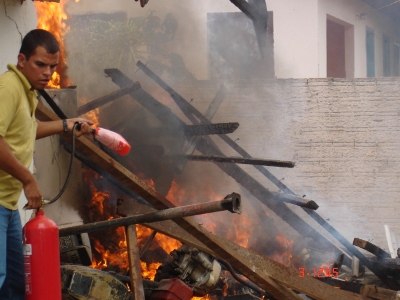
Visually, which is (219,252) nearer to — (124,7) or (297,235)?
(297,235)

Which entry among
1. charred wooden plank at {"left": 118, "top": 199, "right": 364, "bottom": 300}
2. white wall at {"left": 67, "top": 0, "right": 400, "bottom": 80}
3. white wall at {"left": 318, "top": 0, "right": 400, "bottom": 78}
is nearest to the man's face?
charred wooden plank at {"left": 118, "top": 199, "right": 364, "bottom": 300}

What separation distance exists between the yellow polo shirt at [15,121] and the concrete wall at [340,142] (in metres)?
6.44

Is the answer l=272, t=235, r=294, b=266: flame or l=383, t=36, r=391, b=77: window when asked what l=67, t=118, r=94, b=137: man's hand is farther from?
l=383, t=36, r=391, b=77: window

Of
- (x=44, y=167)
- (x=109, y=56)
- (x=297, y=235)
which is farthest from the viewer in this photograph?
(x=109, y=56)

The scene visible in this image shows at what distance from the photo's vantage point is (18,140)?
3.71 metres

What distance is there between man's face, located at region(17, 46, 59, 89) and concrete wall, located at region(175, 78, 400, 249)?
21.0 ft

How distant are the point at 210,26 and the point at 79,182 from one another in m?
5.77

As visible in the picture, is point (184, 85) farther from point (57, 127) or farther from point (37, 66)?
point (37, 66)

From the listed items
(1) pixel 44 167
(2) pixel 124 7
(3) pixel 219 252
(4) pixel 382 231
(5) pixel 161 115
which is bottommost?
(4) pixel 382 231

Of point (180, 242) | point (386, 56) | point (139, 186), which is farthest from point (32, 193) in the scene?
point (386, 56)

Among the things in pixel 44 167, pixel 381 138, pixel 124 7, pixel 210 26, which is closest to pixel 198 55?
pixel 210 26

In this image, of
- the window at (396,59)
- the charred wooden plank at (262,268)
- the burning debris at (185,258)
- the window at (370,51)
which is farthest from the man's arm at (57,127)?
the window at (396,59)

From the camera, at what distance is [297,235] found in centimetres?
970

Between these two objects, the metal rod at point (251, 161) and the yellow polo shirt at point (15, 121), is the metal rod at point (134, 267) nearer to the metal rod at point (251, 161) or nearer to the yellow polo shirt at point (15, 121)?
the yellow polo shirt at point (15, 121)
